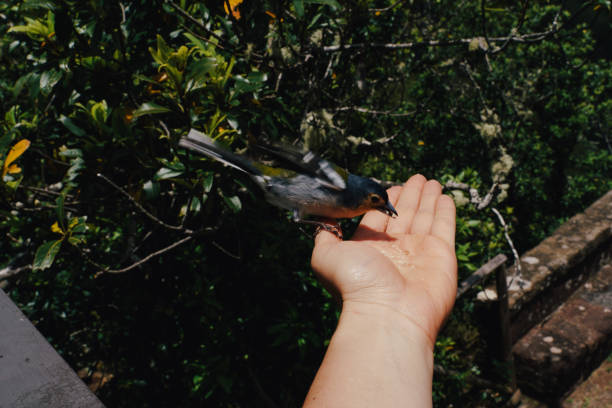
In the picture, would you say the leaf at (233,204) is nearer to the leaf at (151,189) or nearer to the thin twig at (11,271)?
the leaf at (151,189)

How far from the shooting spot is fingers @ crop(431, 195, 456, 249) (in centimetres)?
255

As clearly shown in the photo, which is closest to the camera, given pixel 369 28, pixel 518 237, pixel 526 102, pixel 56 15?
pixel 56 15

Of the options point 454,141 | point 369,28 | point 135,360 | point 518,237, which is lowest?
point 135,360

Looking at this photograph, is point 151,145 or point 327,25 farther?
point 327,25

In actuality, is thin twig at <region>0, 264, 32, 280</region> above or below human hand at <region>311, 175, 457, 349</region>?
below

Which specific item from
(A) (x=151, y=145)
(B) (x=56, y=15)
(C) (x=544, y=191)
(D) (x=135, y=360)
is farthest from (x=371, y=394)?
(C) (x=544, y=191)

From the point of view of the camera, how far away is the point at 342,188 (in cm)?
224

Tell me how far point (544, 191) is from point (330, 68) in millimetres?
4988

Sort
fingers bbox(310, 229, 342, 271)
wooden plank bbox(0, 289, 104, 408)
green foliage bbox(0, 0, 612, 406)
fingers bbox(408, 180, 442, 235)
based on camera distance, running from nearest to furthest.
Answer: wooden plank bbox(0, 289, 104, 408)
green foliage bbox(0, 0, 612, 406)
fingers bbox(310, 229, 342, 271)
fingers bbox(408, 180, 442, 235)

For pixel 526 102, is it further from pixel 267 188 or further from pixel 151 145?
pixel 151 145

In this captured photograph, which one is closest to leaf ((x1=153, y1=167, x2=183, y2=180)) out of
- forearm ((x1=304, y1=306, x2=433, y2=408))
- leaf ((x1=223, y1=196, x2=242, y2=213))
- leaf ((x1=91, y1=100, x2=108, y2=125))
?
leaf ((x1=223, y1=196, x2=242, y2=213))

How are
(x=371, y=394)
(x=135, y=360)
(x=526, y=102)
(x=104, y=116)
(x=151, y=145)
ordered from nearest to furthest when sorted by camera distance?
(x=371, y=394) → (x=104, y=116) → (x=151, y=145) → (x=135, y=360) → (x=526, y=102)

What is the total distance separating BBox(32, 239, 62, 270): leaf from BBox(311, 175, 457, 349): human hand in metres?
1.36

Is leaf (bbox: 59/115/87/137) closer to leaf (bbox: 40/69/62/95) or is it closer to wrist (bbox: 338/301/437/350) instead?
leaf (bbox: 40/69/62/95)
